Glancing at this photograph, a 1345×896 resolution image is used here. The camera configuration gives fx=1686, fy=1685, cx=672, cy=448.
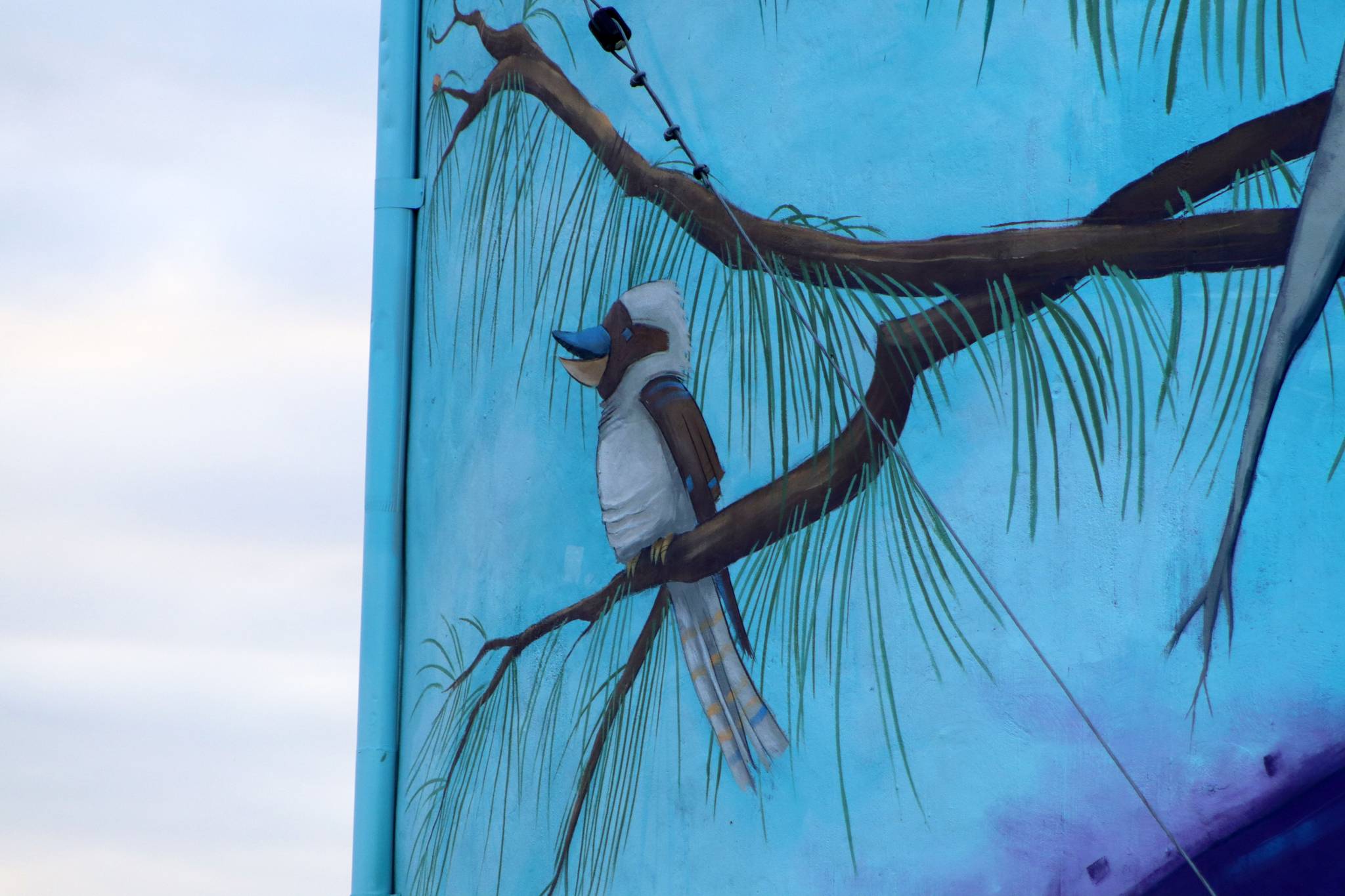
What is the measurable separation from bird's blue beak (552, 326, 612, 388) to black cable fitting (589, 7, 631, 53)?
0.81m

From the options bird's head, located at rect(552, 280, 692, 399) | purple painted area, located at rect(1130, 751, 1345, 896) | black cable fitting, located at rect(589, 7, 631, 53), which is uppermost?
black cable fitting, located at rect(589, 7, 631, 53)

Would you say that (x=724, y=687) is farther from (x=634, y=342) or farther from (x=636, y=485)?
(x=634, y=342)

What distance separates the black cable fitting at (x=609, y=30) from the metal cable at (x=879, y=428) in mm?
23

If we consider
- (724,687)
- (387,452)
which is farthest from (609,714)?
(387,452)

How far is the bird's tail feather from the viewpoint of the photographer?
4.29 metres

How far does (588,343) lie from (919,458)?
4.11 feet

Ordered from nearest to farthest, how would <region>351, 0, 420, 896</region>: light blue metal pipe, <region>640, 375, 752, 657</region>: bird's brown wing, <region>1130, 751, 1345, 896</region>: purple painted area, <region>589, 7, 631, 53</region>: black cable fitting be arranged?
<region>1130, 751, 1345, 896</region>: purple painted area
<region>640, 375, 752, 657</region>: bird's brown wing
<region>589, 7, 631, 53</region>: black cable fitting
<region>351, 0, 420, 896</region>: light blue metal pipe

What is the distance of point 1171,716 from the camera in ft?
11.8

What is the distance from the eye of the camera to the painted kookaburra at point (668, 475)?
→ 14.3 ft

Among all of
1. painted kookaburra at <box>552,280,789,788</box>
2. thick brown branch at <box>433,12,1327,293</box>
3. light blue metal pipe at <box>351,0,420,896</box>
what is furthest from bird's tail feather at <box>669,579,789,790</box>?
light blue metal pipe at <box>351,0,420,896</box>

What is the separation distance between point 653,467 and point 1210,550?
1642 millimetres

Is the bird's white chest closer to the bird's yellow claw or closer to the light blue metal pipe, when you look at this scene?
the bird's yellow claw

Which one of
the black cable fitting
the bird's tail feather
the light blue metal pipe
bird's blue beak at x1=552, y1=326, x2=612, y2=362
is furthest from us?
the light blue metal pipe

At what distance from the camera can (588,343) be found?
16.2 ft
